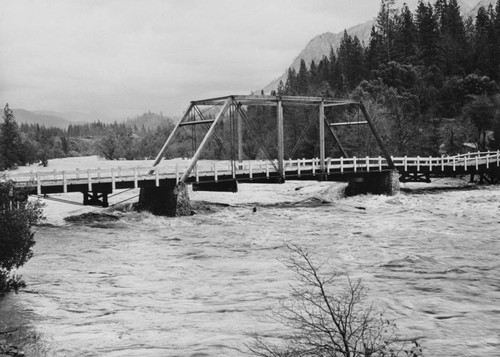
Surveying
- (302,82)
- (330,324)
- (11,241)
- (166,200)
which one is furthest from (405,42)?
(330,324)

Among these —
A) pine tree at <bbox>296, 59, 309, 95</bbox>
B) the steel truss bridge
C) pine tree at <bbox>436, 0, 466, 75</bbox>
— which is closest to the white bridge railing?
the steel truss bridge

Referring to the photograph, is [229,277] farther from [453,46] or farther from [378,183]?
[453,46]

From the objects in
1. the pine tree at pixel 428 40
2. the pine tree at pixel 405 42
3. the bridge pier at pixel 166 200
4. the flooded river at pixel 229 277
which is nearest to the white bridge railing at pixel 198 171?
the bridge pier at pixel 166 200

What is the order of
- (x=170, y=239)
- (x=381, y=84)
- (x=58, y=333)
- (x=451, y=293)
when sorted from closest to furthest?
(x=58, y=333) → (x=451, y=293) → (x=170, y=239) → (x=381, y=84)

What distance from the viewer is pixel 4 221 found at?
16203mm

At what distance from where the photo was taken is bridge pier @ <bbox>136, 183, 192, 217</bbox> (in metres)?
33.2

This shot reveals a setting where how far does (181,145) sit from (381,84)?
8158 cm

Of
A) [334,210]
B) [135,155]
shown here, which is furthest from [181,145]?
[334,210]

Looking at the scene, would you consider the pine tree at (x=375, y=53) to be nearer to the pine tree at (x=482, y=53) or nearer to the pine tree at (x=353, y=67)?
the pine tree at (x=353, y=67)

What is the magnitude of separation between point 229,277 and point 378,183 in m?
29.2

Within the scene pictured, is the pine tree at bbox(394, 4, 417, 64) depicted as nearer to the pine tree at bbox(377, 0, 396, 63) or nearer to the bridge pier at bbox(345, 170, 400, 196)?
the pine tree at bbox(377, 0, 396, 63)

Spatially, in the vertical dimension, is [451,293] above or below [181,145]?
below

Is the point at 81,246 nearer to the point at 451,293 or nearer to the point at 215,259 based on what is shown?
the point at 215,259

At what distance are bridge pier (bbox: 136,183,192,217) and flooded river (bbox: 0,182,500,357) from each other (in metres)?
1.16
